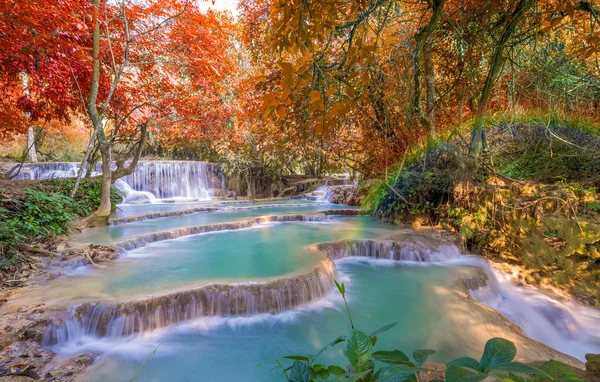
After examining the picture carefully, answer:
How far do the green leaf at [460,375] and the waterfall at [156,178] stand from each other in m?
15.6

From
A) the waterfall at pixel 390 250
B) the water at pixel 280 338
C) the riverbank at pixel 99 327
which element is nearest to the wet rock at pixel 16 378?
the riverbank at pixel 99 327

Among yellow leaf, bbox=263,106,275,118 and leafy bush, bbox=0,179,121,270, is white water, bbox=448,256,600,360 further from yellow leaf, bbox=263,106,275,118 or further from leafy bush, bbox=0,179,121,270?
leafy bush, bbox=0,179,121,270

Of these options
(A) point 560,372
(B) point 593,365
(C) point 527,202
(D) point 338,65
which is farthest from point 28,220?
(C) point 527,202

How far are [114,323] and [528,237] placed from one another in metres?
6.43

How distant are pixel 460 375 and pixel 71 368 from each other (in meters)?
3.28

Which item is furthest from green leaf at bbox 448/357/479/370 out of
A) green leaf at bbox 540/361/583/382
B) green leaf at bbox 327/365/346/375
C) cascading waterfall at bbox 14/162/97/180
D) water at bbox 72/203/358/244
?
cascading waterfall at bbox 14/162/97/180

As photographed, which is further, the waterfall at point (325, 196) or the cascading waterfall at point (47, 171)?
the waterfall at point (325, 196)

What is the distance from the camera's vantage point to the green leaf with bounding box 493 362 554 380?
0.76 metres

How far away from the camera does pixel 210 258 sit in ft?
17.9

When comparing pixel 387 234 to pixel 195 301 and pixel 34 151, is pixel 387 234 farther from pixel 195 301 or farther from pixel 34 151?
pixel 34 151

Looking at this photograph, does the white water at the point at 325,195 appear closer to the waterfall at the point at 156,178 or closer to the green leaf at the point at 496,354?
the waterfall at the point at 156,178

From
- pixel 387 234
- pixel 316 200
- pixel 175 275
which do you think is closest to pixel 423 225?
pixel 387 234

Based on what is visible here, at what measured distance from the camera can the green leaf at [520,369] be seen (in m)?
0.76

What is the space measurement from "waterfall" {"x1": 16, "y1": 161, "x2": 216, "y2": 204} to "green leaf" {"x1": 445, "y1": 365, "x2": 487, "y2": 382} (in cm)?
1561
